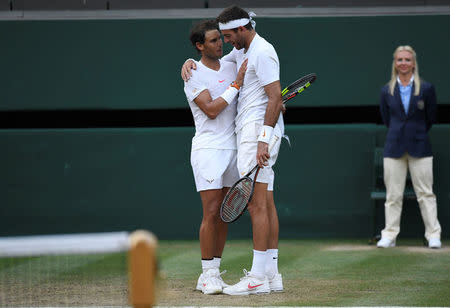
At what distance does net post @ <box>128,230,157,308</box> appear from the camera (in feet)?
8.25

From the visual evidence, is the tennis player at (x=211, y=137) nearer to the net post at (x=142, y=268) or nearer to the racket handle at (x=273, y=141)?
the racket handle at (x=273, y=141)

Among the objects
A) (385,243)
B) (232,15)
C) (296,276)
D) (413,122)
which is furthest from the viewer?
(413,122)

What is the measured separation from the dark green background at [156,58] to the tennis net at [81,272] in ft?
7.62

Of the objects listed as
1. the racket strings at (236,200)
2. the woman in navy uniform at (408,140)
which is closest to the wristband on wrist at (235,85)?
the racket strings at (236,200)

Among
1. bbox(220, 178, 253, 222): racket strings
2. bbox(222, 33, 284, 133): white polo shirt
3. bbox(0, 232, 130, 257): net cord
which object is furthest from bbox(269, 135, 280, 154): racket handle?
bbox(0, 232, 130, 257): net cord

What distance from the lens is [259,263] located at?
5816 millimetres

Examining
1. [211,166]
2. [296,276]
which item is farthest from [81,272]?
[296,276]

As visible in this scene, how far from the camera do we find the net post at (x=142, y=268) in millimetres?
2516

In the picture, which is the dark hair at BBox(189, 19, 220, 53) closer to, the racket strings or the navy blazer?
the racket strings

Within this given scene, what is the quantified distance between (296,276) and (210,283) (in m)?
0.98

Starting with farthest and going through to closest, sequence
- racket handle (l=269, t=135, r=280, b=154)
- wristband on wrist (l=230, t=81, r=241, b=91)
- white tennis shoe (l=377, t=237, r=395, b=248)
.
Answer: white tennis shoe (l=377, t=237, r=395, b=248), wristband on wrist (l=230, t=81, r=241, b=91), racket handle (l=269, t=135, r=280, b=154)

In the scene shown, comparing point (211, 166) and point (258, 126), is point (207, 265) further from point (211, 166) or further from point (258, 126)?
point (258, 126)

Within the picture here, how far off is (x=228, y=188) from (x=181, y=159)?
3.03m

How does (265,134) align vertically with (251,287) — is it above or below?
above
